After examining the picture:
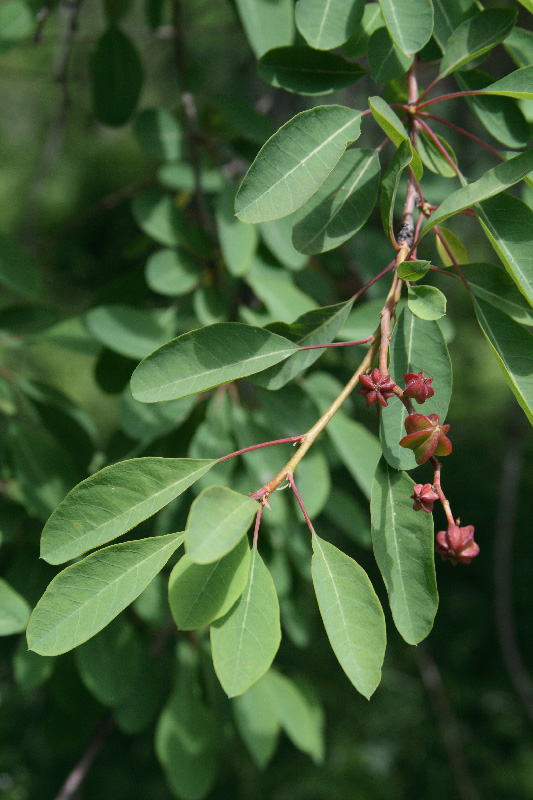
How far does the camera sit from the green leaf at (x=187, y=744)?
40.0 inches

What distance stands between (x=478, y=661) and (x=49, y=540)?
259 cm

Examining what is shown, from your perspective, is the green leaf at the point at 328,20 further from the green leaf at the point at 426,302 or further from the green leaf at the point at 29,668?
the green leaf at the point at 29,668

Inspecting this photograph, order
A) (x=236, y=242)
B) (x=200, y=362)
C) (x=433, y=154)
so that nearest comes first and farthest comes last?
(x=200, y=362) → (x=433, y=154) → (x=236, y=242)

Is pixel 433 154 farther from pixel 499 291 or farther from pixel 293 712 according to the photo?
pixel 293 712

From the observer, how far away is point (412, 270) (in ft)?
1.94

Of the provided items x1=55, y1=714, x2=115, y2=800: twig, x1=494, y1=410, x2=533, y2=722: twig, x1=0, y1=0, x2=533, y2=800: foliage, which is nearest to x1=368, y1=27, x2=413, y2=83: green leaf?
x1=0, y1=0, x2=533, y2=800: foliage

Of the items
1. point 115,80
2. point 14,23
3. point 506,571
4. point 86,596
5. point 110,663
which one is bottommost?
point 506,571

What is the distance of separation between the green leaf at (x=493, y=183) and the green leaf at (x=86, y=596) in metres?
0.36

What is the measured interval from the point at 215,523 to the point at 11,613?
39 centimetres

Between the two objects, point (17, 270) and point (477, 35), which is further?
point (17, 270)

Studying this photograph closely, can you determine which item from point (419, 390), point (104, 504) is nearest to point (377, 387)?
point (419, 390)

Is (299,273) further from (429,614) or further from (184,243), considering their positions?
(429,614)

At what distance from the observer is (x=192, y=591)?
1.82 ft

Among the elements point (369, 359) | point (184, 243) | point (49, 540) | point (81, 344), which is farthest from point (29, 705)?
point (369, 359)
